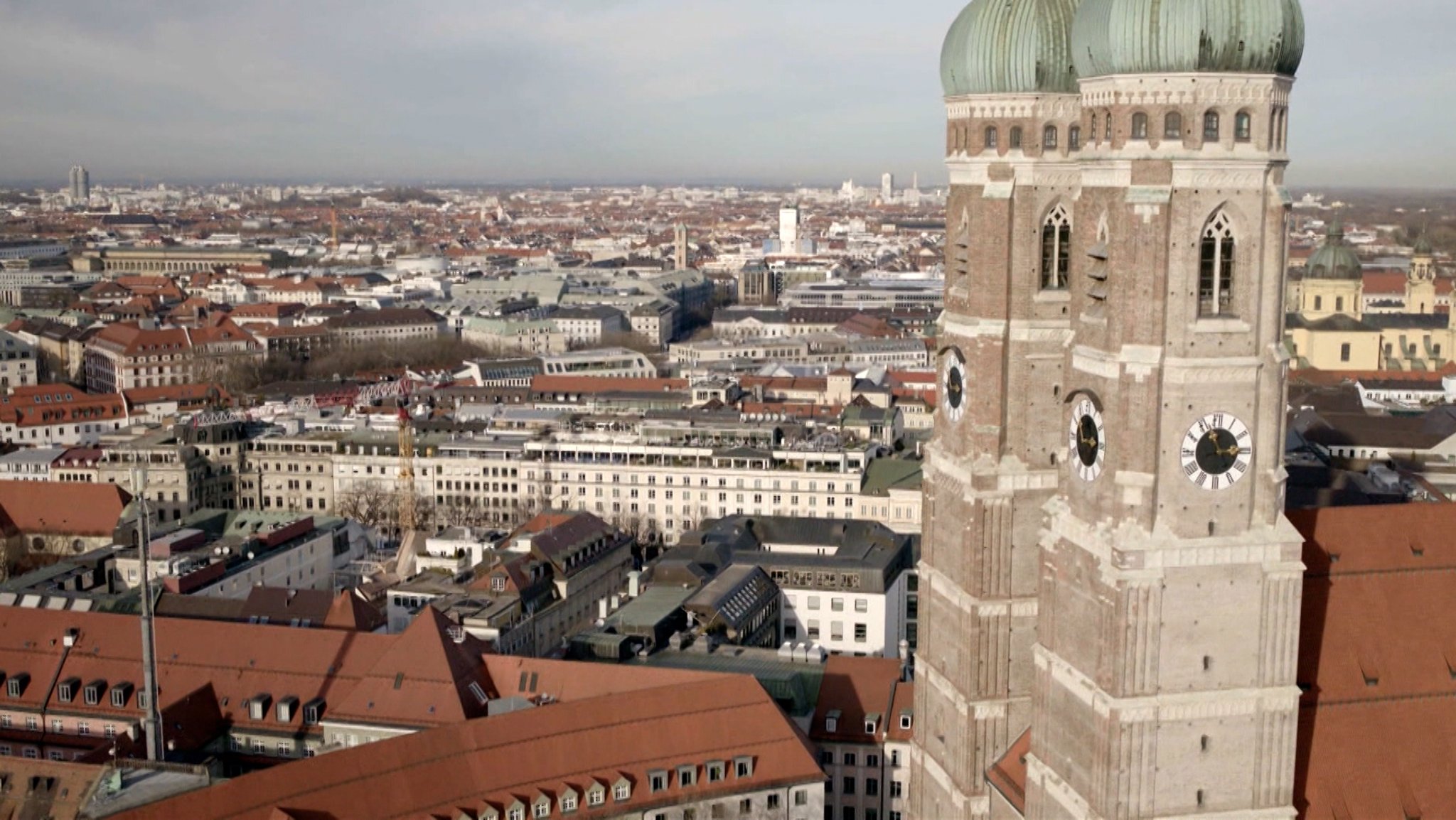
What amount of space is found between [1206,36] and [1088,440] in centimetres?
1055

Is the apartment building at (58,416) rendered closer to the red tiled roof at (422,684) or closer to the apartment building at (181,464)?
the apartment building at (181,464)

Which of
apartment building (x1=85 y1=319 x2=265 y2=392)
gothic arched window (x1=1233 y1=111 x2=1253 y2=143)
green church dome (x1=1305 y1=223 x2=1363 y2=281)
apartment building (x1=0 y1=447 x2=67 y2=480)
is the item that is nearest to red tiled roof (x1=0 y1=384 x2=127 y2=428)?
apartment building (x1=0 y1=447 x2=67 y2=480)

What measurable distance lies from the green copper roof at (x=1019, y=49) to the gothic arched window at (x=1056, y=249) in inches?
151

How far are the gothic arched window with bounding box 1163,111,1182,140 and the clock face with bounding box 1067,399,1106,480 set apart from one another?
7159mm

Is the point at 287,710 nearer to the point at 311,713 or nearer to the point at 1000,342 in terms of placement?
the point at 311,713

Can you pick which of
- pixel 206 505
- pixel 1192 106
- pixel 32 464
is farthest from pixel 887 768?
pixel 32 464

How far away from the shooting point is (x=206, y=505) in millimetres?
128125

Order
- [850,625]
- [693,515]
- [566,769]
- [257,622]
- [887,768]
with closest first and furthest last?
[566,769]
[887,768]
[257,622]
[850,625]
[693,515]

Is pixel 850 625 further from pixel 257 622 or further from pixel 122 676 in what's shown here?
pixel 122 676

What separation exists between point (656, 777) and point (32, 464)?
303ft

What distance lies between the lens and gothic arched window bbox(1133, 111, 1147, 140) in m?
→ 36.9

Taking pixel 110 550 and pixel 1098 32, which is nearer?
pixel 1098 32

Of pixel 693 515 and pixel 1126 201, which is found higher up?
pixel 1126 201

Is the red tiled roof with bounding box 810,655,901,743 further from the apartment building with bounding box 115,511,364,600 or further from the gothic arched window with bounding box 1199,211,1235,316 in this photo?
the apartment building with bounding box 115,511,364,600
